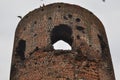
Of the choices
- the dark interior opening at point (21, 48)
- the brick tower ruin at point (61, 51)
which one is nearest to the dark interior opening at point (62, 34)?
the brick tower ruin at point (61, 51)

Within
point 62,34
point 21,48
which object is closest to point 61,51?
point 62,34

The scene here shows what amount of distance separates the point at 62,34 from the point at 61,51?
161 cm

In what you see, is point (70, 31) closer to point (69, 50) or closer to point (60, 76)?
point (69, 50)

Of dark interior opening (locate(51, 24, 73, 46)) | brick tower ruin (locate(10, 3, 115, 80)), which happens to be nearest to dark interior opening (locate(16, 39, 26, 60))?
brick tower ruin (locate(10, 3, 115, 80))

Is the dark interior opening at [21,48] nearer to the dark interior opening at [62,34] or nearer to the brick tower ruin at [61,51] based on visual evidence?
the brick tower ruin at [61,51]

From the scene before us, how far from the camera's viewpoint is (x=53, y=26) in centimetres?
1117

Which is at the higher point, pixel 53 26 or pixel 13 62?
pixel 53 26

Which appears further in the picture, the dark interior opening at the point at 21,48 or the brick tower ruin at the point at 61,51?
the dark interior opening at the point at 21,48

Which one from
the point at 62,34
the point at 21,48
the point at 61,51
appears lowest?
the point at 61,51

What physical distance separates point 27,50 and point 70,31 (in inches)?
61.9

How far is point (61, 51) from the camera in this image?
1027 centimetres

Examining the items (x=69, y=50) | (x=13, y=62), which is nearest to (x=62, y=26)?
(x=69, y=50)

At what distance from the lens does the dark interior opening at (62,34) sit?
11.2 m

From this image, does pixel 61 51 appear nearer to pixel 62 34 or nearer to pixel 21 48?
pixel 62 34
